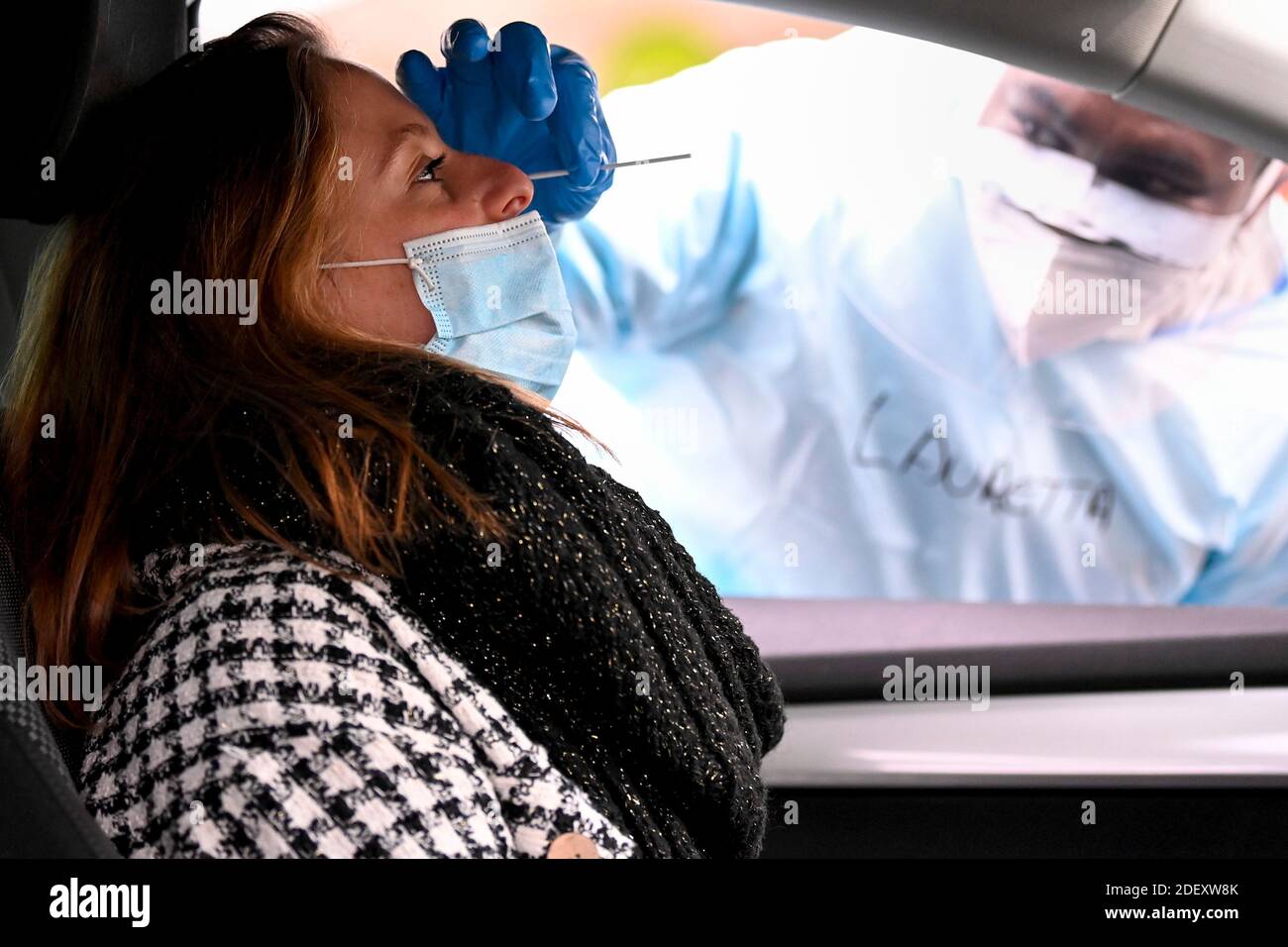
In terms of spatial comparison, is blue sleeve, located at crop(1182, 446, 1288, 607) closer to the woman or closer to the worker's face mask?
the worker's face mask

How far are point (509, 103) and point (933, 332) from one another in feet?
4.31

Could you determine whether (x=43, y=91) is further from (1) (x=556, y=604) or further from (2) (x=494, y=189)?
(1) (x=556, y=604)

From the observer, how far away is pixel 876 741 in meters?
1.59

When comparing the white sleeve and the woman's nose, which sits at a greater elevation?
the white sleeve

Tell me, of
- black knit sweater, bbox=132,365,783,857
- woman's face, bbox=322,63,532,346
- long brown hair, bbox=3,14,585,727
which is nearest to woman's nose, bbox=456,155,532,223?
woman's face, bbox=322,63,532,346

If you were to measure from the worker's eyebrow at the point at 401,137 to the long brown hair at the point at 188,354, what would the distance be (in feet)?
0.22

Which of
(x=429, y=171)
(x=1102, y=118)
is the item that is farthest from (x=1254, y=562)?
(x=429, y=171)

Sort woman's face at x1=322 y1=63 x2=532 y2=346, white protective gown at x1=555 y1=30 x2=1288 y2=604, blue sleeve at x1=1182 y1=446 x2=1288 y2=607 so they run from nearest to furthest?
woman's face at x1=322 y1=63 x2=532 y2=346
blue sleeve at x1=1182 y1=446 x2=1288 y2=607
white protective gown at x1=555 y1=30 x2=1288 y2=604

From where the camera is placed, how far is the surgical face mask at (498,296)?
3.60 feet

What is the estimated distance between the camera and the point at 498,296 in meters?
1.12

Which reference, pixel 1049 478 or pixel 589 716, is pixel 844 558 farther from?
pixel 589 716

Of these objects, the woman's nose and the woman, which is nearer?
the woman

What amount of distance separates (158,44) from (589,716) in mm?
770

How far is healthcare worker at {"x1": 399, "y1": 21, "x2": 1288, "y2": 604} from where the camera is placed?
7.55 ft
